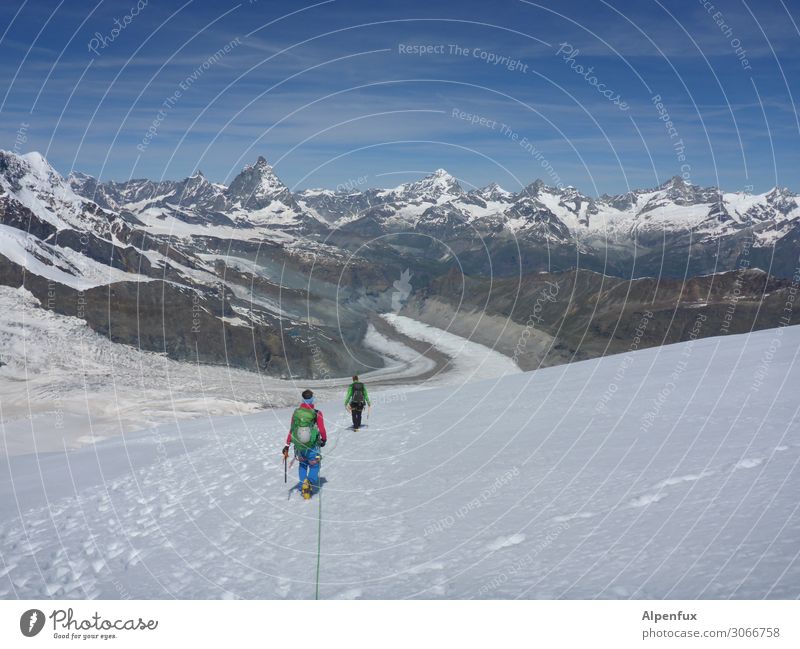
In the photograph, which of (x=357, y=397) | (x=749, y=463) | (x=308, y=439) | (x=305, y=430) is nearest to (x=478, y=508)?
(x=308, y=439)

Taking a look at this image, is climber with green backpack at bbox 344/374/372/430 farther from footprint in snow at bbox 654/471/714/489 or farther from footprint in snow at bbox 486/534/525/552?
footprint in snow at bbox 654/471/714/489

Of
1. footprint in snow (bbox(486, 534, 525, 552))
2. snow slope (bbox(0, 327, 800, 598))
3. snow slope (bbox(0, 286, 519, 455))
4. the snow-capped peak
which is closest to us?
snow slope (bbox(0, 327, 800, 598))

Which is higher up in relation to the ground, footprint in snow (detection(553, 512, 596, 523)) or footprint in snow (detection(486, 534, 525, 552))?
footprint in snow (detection(553, 512, 596, 523))

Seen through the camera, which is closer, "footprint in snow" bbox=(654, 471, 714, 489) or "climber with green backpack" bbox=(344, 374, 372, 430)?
"footprint in snow" bbox=(654, 471, 714, 489)

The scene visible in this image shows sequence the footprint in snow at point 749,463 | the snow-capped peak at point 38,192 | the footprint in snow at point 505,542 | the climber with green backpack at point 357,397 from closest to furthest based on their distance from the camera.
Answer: the footprint in snow at point 505,542, the footprint in snow at point 749,463, the climber with green backpack at point 357,397, the snow-capped peak at point 38,192

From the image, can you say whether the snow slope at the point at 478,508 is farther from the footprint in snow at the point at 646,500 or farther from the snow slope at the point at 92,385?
the snow slope at the point at 92,385

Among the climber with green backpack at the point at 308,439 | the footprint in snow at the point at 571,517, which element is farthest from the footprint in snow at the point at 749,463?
the climber with green backpack at the point at 308,439

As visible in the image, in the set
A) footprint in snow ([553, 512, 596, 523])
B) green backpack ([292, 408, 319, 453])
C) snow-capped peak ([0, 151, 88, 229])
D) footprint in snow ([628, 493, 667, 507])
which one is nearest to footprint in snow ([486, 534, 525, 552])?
footprint in snow ([553, 512, 596, 523])
